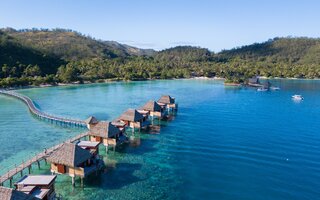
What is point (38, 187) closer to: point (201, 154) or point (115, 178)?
point (115, 178)

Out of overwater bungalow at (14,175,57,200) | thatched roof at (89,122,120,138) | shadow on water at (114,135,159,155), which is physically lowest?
shadow on water at (114,135,159,155)

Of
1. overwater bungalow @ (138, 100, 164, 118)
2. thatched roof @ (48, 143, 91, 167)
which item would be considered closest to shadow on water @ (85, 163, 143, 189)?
thatched roof @ (48, 143, 91, 167)

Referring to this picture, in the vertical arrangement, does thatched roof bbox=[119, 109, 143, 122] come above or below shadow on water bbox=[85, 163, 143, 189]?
above

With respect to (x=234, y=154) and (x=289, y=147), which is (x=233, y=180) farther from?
(x=289, y=147)

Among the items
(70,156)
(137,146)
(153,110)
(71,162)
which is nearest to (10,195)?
(71,162)

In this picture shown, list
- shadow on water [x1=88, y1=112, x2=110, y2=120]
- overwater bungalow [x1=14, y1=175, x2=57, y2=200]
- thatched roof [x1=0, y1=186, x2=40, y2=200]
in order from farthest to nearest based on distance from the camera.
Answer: shadow on water [x1=88, y1=112, x2=110, y2=120] → overwater bungalow [x1=14, y1=175, x2=57, y2=200] → thatched roof [x1=0, y1=186, x2=40, y2=200]

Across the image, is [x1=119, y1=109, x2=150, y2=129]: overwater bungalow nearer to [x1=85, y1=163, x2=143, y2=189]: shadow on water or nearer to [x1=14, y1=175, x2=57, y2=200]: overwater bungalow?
[x1=85, y1=163, x2=143, y2=189]: shadow on water

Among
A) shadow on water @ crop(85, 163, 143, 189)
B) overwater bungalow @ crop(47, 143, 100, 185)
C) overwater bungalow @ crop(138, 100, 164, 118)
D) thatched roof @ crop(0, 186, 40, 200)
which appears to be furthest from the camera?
overwater bungalow @ crop(138, 100, 164, 118)
